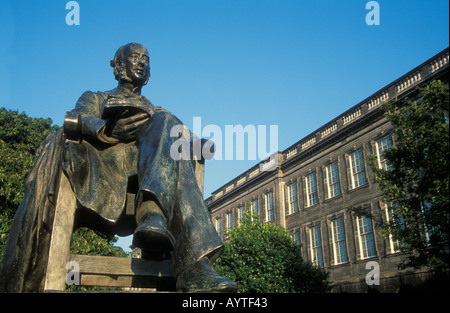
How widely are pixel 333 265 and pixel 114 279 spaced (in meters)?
24.8

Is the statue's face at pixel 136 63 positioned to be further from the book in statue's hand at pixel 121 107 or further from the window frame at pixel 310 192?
the window frame at pixel 310 192

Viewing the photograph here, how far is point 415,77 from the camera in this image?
70.4 feet

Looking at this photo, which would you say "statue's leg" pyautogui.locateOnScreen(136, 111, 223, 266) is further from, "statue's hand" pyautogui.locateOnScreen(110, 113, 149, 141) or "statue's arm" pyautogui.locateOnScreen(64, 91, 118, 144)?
"statue's arm" pyautogui.locateOnScreen(64, 91, 118, 144)

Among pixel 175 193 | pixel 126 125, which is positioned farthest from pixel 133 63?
pixel 175 193

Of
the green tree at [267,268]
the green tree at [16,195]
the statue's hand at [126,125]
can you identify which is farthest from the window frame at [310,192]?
the statue's hand at [126,125]

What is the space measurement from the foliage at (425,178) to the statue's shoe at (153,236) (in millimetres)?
11233

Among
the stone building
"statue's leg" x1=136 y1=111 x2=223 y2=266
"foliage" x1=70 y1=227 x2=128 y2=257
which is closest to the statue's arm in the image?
"statue's leg" x1=136 y1=111 x2=223 y2=266

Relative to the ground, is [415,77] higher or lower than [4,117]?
higher

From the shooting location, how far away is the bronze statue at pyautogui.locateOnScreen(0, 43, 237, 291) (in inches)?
76.9

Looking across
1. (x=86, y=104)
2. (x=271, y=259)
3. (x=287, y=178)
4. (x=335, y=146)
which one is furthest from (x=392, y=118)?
(x=287, y=178)

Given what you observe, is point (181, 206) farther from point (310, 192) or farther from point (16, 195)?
point (310, 192)

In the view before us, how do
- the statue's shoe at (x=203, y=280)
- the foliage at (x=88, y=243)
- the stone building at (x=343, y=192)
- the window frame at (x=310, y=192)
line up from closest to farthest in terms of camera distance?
the statue's shoe at (x=203, y=280) < the foliage at (x=88, y=243) < the stone building at (x=343, y=192) < the window frame at (x=310, y=192)

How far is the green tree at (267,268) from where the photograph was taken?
704 inches

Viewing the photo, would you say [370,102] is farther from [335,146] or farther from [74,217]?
[74,217]
